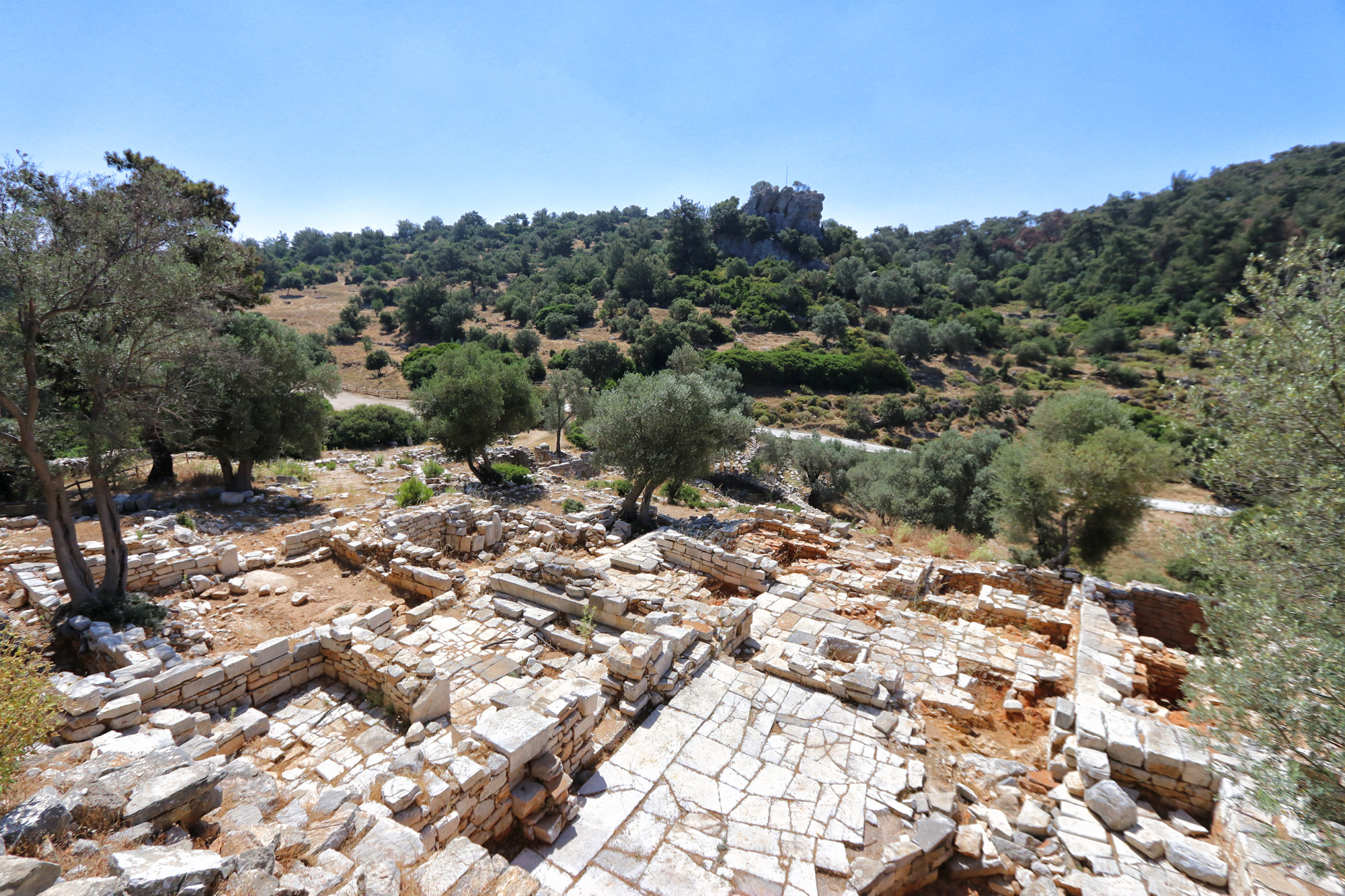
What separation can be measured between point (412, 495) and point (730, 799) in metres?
12.6

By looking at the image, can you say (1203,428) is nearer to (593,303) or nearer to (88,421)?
(88,421)

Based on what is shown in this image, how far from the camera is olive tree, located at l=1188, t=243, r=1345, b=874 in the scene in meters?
4.53

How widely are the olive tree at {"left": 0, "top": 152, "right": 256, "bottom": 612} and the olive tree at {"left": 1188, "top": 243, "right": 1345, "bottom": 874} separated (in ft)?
48.2

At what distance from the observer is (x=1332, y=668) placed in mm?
4508

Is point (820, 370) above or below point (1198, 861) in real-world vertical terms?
above

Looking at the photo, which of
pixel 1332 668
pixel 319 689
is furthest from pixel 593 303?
pixel 1332 668

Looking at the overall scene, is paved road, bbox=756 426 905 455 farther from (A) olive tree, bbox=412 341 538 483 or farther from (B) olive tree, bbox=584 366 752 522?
(B) olive tree, bbox=584 366 752 522

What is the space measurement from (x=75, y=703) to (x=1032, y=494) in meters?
18.2

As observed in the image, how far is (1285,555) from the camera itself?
5652mm

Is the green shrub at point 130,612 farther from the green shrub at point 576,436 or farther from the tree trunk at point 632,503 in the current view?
the green shrub at point 576,436

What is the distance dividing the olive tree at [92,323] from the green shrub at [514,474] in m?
13.0

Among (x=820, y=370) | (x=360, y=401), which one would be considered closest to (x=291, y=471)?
(x=360, y=401)

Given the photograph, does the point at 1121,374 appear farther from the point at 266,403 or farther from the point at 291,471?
the point at 291,471

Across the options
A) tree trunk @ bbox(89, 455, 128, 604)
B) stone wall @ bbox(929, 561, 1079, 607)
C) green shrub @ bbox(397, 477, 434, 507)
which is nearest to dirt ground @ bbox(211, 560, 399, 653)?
tree trunk @ bbox(89, 455, 128, 604)
